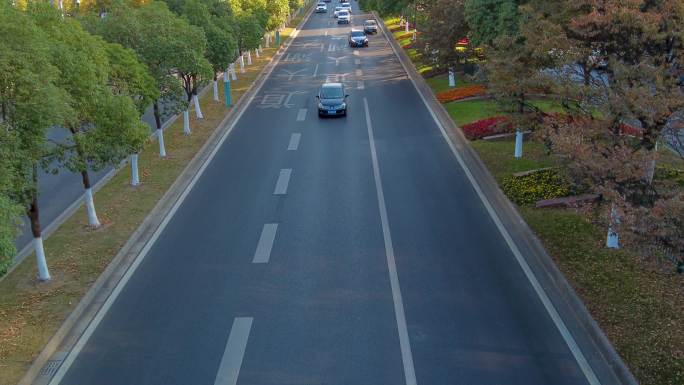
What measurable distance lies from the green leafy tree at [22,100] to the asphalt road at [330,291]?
339 cm

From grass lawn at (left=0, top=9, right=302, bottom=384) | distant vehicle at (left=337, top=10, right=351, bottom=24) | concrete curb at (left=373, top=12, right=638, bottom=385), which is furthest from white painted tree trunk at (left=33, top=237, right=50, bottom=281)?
distant vehicle at (left=337, top=10, right=351, bottom=24)

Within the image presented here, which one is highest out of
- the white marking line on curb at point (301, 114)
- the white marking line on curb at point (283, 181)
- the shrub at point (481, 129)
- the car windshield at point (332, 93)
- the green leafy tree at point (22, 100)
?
the green leafy tree at point (22, 100)

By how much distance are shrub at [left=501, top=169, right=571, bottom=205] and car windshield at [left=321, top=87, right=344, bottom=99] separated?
41.8ft

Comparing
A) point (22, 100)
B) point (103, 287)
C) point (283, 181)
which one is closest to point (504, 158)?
point (283, 181)

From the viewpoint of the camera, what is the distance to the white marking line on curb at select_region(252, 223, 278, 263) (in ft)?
49.4

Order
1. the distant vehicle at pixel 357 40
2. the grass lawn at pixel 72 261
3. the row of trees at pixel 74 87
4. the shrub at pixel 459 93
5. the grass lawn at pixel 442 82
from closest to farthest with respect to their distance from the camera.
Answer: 1. the row of trees at pixel 74 87
2. the grass lawn at pixel 72 261
3. the shrub at pixel 459 93
4. the grass lawn at pixel 442 82
5. the distant vehicle at pixel 357 40

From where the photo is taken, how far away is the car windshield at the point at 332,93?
100 feet

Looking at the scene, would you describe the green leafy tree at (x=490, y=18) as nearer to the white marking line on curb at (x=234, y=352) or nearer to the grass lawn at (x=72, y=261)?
the grass lawn at (x=72, y=261)

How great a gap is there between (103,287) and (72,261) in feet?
5.80

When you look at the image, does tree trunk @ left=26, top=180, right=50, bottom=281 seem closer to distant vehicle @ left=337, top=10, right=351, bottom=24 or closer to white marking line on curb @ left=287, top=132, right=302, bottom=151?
white marking line on curb @ left=287, top=132, right=302, bottom=151

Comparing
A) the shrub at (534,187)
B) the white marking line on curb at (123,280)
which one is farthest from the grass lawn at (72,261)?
the shrub at (534,187)

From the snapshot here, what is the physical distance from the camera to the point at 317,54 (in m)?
52.7

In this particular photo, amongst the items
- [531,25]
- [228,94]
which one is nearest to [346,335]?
[531,25]

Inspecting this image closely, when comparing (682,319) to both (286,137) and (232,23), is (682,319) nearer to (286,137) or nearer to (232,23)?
(286,137)
